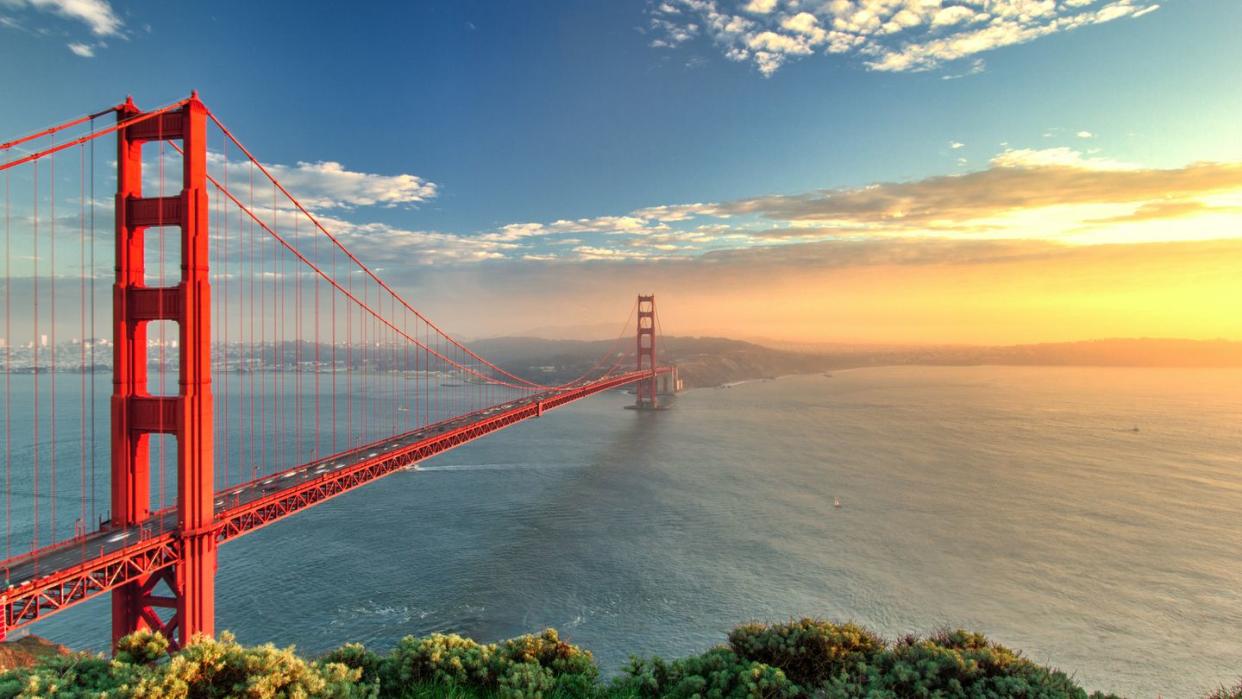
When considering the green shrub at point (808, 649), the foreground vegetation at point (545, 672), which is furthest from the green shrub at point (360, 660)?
the green shrub at point (808, 649)

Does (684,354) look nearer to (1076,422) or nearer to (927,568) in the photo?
(1076,422)

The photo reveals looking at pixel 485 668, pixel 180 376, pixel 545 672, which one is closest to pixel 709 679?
pixel 545 672

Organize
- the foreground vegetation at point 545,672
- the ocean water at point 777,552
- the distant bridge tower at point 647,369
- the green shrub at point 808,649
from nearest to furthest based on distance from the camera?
1. the foreground vegetation at point 545,672
2. the green shrub at point 808,649
3. the ocean water at point 777,552
4. the distant bridge tower at point 647,369

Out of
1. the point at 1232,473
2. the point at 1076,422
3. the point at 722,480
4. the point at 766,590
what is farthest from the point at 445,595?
the point at 1076,422

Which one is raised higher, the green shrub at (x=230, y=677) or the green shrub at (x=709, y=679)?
the green shrub at (x=230, y=677)

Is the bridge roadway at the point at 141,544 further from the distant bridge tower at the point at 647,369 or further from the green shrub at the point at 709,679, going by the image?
the distant bridge tower at the point at 647,369

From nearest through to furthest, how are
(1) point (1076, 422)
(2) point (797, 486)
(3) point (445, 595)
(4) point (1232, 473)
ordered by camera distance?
(3) point (445, 595), (2) point (797, 486), (4) point (1232, 473), (1) point (1076, 422)
